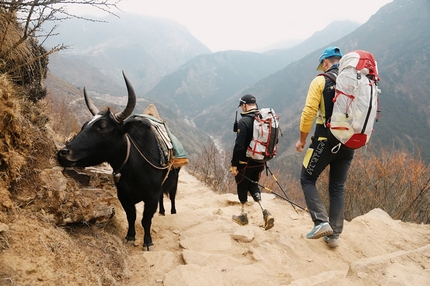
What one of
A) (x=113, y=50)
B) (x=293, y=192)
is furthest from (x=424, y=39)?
(x=113, y=50)

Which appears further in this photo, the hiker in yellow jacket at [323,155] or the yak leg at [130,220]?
the yak leg at [130,220]

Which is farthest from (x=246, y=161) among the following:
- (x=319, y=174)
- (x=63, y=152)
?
(x=63, y=152)

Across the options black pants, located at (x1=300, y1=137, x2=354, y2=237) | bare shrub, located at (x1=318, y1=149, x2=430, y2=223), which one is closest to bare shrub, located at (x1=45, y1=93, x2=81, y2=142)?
black pants, located at (x1=300, y1=137, x2=354, y2=237)

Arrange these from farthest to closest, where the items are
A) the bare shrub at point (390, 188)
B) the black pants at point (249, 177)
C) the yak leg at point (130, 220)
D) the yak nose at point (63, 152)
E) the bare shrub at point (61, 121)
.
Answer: the bare shrub at point (390, 188), the bare shrub at point (61, 121), the black pants at point (249, 177), the yak leg at point (130, 220), the yak nose at point (63, 152)

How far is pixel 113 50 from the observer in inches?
7466

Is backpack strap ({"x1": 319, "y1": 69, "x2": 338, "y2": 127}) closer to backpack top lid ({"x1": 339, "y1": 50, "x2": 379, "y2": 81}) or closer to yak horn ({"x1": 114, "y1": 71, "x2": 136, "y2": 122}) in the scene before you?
backpack top lid ({"x1": 339, "y1": 50, "x2": 379, "y2": 81})

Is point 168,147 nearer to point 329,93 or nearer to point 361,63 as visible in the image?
point 329,93

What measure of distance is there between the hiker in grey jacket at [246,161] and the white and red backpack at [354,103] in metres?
1.24

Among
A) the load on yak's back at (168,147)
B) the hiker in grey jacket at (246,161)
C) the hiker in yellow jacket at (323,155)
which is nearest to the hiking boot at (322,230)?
the hiker in yellow jacket at (323,155)

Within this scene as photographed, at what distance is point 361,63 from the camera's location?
9.95 feet

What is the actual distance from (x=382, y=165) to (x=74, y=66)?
133 meters

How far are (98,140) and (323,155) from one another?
2.59m

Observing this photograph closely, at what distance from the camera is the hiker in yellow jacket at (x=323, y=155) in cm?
320

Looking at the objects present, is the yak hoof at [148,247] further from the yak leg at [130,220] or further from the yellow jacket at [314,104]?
the yellow jacket at [314,104]
